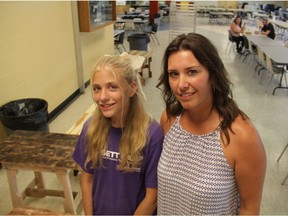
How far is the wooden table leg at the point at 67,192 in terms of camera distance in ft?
6.74

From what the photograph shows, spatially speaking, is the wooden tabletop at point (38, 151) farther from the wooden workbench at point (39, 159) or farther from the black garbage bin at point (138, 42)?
the black garbage bin at point (138, 42)

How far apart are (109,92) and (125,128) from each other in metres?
0.19

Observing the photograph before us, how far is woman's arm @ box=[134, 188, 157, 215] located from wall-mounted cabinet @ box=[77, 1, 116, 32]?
4.06 m

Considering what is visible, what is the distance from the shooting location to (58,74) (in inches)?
171

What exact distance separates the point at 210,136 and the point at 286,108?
4179mm

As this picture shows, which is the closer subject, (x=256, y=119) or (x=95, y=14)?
(x=256, y=119)

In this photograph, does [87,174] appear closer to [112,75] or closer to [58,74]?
[112,75]

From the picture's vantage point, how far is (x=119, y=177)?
1304mm

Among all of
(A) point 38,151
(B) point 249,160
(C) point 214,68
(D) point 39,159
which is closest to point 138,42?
(A) point 38,151

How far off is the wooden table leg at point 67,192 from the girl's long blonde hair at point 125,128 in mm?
833

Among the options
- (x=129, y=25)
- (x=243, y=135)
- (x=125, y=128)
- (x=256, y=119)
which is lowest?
(x=256, y=119)

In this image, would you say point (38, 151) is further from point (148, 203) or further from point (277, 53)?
point (277, 53)

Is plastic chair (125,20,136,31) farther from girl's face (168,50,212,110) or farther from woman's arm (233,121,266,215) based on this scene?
woman's arm (233,121,266,215)

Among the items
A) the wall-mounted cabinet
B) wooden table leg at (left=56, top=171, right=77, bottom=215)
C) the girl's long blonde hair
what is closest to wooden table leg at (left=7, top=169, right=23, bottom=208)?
wooden table leg at (left=56, top=171, right=77, bottom=215)
